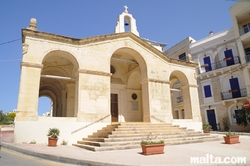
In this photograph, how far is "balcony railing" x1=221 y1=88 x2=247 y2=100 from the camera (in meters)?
20.0

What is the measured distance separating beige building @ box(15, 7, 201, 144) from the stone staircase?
156 cm

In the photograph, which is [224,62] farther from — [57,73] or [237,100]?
[57,73]

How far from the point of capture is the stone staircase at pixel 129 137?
7616 millimetres

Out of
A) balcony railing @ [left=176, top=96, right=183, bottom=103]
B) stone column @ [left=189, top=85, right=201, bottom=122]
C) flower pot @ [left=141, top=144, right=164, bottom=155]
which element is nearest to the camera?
flower pot @ [left=141, top=144, right=164, bottom=155]

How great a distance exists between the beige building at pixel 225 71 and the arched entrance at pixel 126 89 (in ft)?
32.2

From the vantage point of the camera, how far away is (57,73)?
15.6m

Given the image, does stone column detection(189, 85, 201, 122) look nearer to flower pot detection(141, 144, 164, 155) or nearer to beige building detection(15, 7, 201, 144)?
beige building detection(15, 7, 201, 144)

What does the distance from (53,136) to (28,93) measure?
2.89 meters

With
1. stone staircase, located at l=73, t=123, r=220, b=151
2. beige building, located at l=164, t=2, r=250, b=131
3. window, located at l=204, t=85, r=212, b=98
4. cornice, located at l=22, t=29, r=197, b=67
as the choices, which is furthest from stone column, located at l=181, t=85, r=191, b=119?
window, located at l=204, t=85, r=212, b=98

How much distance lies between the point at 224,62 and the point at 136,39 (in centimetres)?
1451

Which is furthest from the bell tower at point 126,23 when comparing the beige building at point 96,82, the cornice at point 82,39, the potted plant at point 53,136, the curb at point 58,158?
the curb at point 58,158

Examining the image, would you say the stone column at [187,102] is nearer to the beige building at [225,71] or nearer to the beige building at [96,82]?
the beige building at [96,82]

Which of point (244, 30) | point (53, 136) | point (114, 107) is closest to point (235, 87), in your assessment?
point (244, 30)

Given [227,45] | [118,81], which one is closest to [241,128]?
[227,45]
